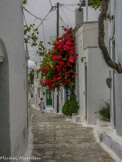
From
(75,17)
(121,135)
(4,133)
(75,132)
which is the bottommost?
(75,132)

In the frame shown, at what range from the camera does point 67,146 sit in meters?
7.76

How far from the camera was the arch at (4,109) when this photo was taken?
470cm

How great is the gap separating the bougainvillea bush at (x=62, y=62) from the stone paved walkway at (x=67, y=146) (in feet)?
16.8

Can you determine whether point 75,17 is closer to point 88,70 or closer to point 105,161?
point 88,70

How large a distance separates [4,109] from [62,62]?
1046cm

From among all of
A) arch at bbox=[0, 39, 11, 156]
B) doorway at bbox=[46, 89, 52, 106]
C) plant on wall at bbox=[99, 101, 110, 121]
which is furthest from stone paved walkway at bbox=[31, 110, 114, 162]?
doorway at bbox=[46, 89, 52, 106]

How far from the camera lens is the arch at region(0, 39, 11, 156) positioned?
470 cm

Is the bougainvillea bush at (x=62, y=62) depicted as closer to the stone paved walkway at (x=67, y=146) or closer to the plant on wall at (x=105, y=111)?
the plant on wall at (x=105, y=111)

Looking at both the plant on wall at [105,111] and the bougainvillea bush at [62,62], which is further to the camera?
the bougainvillea bush at [62,62]

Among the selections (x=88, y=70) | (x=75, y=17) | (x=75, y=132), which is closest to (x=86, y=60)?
(x=88, y=70)

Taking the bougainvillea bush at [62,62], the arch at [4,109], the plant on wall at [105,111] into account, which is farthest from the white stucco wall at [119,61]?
the bougainvillea bush at [62,62]

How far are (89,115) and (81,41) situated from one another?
3.88m

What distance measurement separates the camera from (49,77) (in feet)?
51.8

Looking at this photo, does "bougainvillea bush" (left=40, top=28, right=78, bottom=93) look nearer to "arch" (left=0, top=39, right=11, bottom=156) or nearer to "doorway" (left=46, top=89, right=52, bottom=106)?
"arch" (left=0, top=39, right=11, bottom=156)
